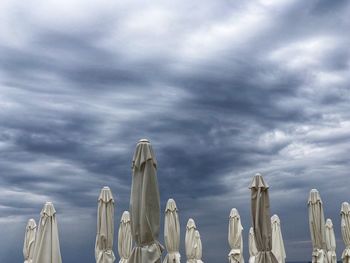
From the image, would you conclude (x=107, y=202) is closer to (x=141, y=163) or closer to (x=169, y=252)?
(x=169, y=252)

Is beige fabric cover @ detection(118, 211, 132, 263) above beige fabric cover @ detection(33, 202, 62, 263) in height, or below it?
above

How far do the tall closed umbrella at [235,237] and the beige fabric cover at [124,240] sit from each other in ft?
13.1

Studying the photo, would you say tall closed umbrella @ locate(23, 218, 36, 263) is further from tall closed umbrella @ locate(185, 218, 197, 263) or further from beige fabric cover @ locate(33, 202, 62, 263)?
beige fabric cover @ locate(33, 202, 62, 263)

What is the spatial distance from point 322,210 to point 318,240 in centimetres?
102

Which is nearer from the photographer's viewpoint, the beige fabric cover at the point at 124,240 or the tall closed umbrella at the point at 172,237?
the tall closed umbrella at the point at 172,237

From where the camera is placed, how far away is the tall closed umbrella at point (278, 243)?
20527mm

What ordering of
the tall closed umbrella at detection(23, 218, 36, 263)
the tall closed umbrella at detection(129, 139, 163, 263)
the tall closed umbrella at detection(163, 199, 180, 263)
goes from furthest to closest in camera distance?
the tall closed umbrella at detection(23, 218, 36, 263), the tall closed umbrella at detection(163, 199, 180, 263), the tall closed umbrella at detection(129, 139, 163, 263)

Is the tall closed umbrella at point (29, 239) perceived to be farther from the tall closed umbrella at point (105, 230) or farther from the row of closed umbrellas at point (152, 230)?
the tall closed umbrella at point (105, 230)

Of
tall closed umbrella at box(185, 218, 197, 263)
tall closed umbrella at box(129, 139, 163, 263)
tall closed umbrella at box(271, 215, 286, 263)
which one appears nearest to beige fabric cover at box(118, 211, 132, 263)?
tall closed umbrella at box(185, 218, 197, 263)

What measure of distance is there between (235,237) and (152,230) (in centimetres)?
1193

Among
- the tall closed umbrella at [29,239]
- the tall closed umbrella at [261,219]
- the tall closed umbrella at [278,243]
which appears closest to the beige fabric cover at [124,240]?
the tall closed umbrella at [29,239]

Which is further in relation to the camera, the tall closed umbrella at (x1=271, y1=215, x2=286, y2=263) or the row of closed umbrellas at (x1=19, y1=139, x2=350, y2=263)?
the tall closed umbrella at (x1=271, y1=215, x2=286, y2=263)

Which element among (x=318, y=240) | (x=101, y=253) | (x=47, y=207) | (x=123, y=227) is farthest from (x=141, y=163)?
(x=123, y=227)

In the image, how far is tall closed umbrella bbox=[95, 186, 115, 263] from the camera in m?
16.6
